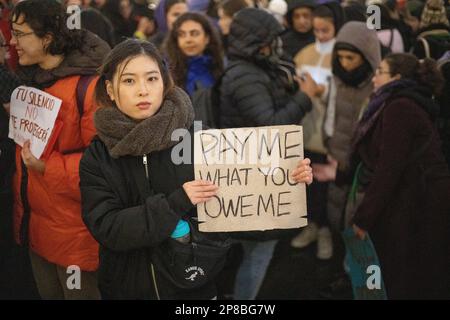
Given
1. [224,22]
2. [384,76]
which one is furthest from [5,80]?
[224,22]

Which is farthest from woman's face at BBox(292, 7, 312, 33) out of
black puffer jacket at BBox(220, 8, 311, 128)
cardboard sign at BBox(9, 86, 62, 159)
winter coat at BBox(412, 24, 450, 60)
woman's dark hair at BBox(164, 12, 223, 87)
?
cardboard sign at BBox(9, 86, 62, 159)

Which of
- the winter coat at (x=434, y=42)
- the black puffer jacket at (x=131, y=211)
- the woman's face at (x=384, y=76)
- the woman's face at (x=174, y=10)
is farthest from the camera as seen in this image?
the woman's face at (x=174, y=10)

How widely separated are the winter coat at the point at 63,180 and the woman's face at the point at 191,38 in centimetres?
102

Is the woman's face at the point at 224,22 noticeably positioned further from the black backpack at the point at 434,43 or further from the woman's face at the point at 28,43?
the woman's face at the point at 28,43

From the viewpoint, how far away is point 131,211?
1.98 m

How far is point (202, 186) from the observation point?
1980mm

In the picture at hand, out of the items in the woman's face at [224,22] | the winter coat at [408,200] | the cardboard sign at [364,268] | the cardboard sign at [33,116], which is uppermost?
the woman's face at [224,22]

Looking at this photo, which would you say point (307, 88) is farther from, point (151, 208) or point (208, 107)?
point (151, 208)

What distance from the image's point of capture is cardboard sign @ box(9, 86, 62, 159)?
2.42 m

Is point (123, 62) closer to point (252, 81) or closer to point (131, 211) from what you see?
point (131, 211)

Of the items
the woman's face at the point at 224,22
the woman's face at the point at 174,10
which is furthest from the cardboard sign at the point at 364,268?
the woman's face at the point at 174,10

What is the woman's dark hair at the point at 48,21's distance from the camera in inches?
96.2

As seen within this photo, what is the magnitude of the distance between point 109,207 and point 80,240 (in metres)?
0.61
